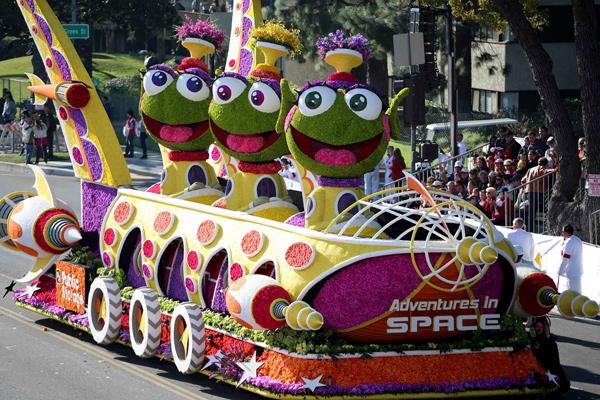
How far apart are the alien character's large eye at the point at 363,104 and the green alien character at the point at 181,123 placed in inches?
129

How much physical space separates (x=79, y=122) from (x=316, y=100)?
196 inches

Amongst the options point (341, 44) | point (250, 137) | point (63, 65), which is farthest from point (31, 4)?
point (341, 44)

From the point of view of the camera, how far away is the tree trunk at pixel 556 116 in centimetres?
1809

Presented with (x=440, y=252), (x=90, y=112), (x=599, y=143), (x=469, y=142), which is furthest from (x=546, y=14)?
(x=440, y=252)

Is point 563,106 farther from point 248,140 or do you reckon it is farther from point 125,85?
point 125,85

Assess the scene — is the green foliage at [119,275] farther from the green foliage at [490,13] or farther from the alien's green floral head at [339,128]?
the green foliage at [490,13]

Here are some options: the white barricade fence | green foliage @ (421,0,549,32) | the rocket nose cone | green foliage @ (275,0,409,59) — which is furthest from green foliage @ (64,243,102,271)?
green foliage @ (275,0,409,59)

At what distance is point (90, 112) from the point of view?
14.7 m

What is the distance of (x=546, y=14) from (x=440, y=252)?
1397cm

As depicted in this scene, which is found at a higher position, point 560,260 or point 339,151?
point 339,151

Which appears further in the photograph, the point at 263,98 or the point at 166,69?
the point at 166,69

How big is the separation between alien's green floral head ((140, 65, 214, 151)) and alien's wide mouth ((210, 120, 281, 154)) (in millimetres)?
1037

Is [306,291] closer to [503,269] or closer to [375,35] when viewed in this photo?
[503,269]

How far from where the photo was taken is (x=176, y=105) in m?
13.9
